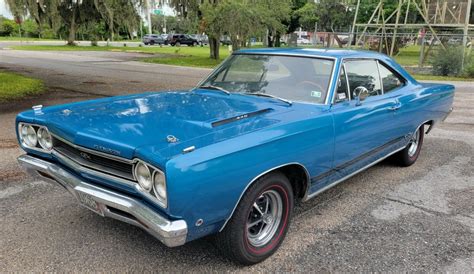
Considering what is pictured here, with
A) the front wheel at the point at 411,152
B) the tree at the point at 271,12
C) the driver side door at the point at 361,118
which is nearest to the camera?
the driver side door at the point at 361,118

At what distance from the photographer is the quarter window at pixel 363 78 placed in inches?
163

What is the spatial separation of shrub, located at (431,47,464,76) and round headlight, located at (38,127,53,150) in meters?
19.3

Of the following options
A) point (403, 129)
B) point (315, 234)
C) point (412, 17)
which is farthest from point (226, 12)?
point (412, 17)

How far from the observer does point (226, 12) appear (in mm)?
21578

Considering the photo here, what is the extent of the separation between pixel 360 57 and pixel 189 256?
9.11ft

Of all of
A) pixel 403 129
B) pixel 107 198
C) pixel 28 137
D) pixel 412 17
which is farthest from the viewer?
pixel 412 17

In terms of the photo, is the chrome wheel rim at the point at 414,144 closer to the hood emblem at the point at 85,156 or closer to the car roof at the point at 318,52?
the car roof at the point at 318,52

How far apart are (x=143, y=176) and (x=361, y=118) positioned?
2289mm

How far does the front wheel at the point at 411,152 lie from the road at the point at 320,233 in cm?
15

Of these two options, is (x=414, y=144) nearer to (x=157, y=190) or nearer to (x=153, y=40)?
(x=157, y=190)

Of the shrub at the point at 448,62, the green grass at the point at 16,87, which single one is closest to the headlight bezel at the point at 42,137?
the green grass at the point at 16,87

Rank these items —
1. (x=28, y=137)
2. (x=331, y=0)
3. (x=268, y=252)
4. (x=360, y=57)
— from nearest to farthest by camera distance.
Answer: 1. (x=268, y=252)
2. (x=28, y=137)
3. (x=360, y=57)
4. (x=331, y=0)

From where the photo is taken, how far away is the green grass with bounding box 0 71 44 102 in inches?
416

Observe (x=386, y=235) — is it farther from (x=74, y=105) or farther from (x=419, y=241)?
(x=74, y=105)
